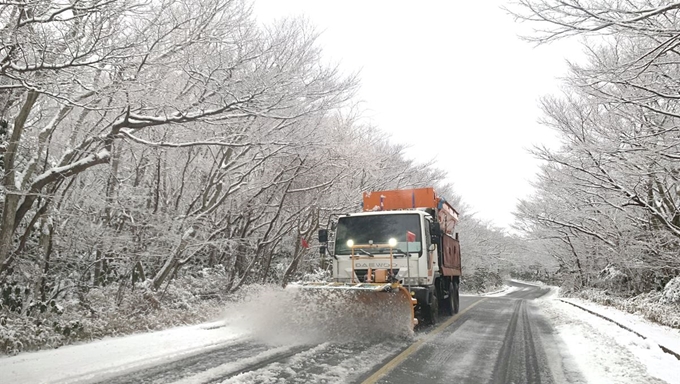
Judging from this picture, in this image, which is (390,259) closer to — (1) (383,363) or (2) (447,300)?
(1) (383,363)

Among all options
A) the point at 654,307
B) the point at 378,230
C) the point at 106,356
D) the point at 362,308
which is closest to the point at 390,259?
the point at 378,230

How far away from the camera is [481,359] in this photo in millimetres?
7457

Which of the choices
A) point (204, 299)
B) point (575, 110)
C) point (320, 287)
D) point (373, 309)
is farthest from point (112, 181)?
point (575, 110)

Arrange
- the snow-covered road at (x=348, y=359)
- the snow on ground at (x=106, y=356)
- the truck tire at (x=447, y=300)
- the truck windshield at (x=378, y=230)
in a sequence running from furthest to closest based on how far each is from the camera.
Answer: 1. the truck tire at (x=447, y=300)
2. the truck windshield at (x=378, y=230)
3. the snow-covered road at (x=348, y=359)
4. the snow on ground at (x=106, y=356)

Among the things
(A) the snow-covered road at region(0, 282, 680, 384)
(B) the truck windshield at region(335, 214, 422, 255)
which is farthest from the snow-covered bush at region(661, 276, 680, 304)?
(B) the truck windshield at region(335, 214, 422, 255)

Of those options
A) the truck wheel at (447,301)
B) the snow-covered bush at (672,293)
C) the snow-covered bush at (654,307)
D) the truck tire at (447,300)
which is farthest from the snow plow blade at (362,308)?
the snow-covered bush at (672,293)

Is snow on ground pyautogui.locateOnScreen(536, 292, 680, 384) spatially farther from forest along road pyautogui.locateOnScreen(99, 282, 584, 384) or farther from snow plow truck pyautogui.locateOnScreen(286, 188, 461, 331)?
snow plow truck pyautogui.locateOnScreen(286, 188, 461, 331)

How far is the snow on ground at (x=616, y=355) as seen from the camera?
636cm

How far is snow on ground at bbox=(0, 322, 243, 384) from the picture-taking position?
589 cm

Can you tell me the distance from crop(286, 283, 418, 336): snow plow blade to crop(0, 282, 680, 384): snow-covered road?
252 millimetres

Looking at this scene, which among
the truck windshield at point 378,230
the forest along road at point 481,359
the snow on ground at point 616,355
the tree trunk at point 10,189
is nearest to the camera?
the forest along road at point 481,359

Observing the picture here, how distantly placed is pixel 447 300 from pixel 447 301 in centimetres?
6

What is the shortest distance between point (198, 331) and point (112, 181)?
5.23 meters

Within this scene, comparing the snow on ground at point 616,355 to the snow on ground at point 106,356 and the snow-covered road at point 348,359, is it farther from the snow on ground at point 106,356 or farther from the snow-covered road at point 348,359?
the snow on ground at point 106,356
